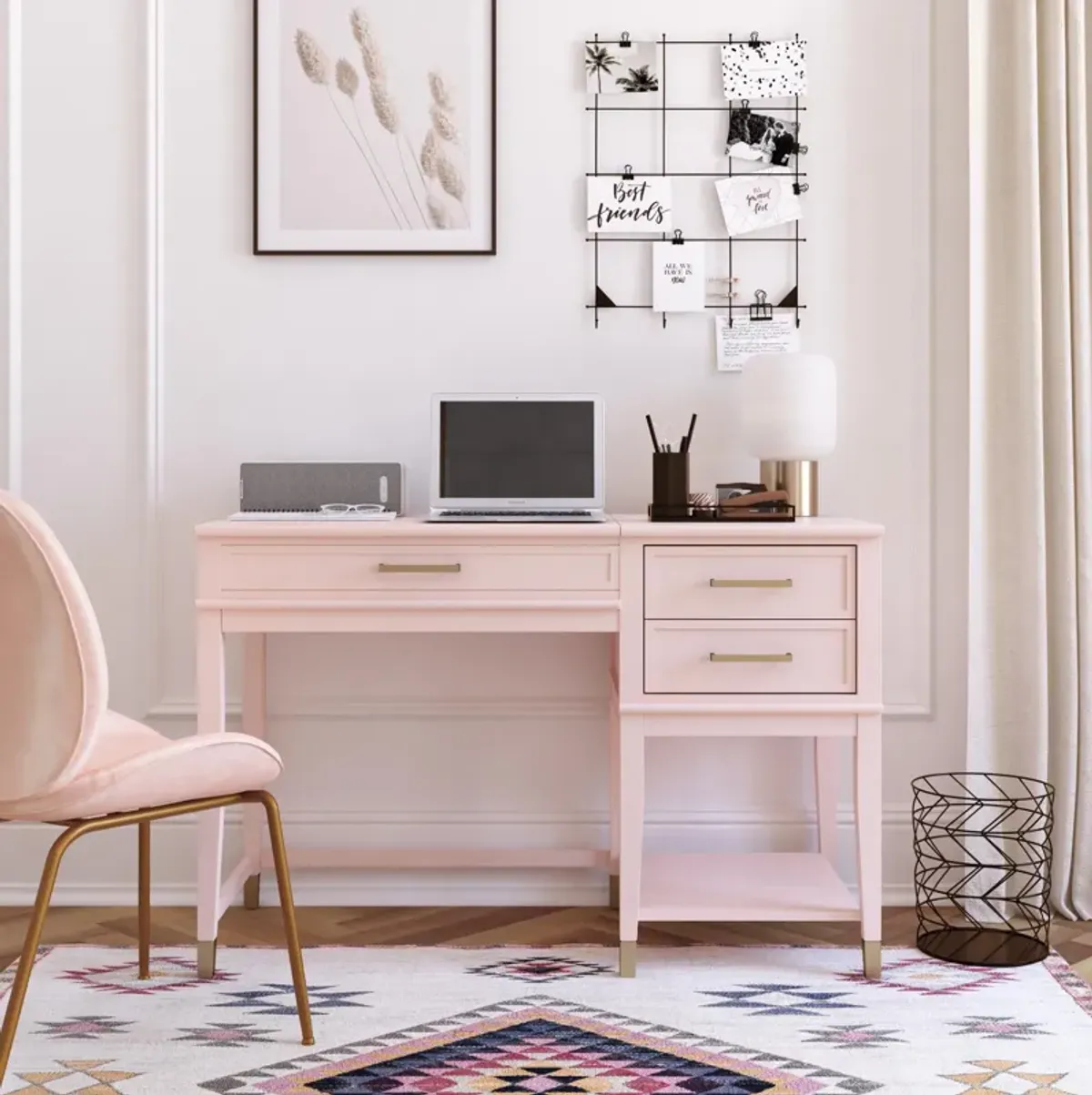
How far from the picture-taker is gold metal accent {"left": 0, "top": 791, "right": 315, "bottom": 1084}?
164cm

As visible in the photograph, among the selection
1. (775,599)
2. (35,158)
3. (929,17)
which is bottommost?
(775,599)

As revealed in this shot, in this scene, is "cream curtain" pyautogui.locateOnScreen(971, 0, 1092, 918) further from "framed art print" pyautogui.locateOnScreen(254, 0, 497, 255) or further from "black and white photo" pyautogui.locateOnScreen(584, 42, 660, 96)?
"framed art print" pyautogui.locateOnScreen(254, 0, 497, 255)

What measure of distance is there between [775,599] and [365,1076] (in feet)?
3.35

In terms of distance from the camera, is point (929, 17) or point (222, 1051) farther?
point (929, 17)

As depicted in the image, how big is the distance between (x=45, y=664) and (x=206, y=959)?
79cm

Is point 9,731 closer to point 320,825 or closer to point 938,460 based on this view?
point 320,825

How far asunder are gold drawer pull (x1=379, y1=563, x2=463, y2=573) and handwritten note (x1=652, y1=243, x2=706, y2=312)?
0.81m

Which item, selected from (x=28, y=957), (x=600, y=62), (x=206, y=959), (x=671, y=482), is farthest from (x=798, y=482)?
(x=28, y=957)

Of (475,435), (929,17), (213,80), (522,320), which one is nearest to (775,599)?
(475,435)

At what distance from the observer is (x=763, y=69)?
8.75 feet

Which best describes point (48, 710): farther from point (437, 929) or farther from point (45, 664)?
point (437, 929)

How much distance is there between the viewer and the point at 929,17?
8.77ft

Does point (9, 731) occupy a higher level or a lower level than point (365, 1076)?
higher

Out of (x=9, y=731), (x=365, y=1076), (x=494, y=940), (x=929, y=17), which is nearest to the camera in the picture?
(x=9, y=731)
